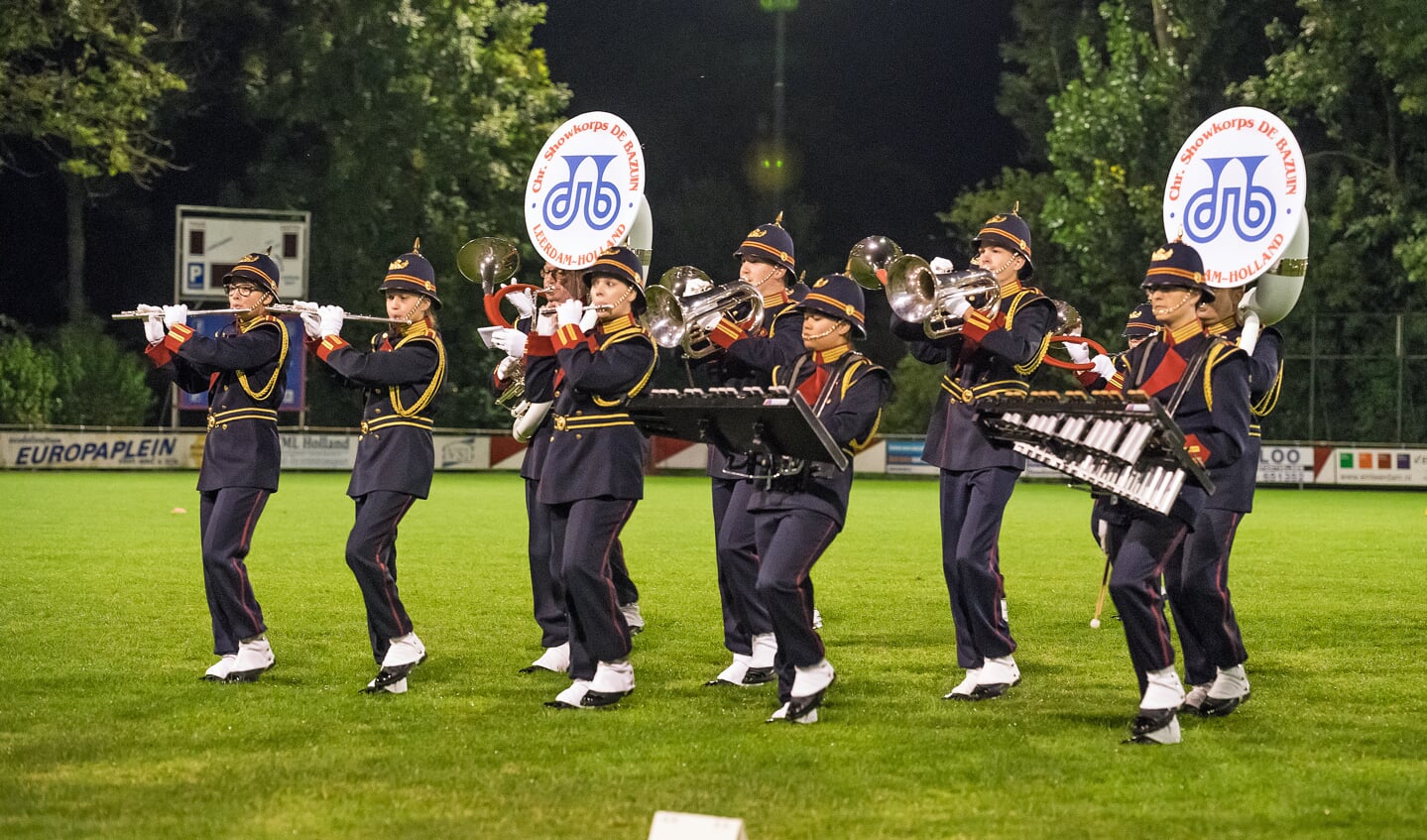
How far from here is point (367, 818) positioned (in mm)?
6184

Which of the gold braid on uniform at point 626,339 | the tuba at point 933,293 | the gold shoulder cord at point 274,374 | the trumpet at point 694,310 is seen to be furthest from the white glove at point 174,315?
the tuba at point 933,293

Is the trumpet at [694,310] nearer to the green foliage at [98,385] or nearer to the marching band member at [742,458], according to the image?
the marching band member at [742,458]

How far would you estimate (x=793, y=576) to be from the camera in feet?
26.7

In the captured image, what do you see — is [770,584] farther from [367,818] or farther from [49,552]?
[49,552]

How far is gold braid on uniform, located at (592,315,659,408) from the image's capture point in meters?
8.34

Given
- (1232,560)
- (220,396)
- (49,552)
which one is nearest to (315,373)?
(49,552)

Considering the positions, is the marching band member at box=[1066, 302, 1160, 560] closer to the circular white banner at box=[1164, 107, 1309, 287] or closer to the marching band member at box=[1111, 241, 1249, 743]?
the marching band member at box=[1111, 241, 1249, 743]

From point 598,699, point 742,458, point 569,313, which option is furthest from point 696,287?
point 598,699

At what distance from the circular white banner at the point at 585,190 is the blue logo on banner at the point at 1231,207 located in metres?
3.12

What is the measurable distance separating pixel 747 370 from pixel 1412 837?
4.46m

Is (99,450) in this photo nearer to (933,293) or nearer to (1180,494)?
(933,293)

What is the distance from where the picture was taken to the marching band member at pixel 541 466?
8680mm

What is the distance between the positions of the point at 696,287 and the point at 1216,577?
10.6 ft

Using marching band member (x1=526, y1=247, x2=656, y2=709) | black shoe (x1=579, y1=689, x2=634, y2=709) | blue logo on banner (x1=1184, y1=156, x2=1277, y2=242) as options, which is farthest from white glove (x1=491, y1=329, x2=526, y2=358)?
blue logo on banner (x1=1184, y1=156, x2=1277, y2=242)
